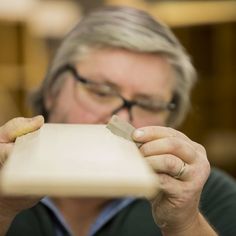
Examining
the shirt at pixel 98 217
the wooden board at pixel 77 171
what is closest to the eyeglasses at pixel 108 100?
the shirt at pixel 98 217

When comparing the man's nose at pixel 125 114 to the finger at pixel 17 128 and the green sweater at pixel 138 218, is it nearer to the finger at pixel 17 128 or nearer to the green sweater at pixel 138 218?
the green sweater at pixel 138 218

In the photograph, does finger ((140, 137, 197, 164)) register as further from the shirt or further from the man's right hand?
the shirt

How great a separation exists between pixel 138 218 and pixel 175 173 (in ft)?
1.72

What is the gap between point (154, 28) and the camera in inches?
56.7

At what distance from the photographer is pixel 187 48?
4164 mm

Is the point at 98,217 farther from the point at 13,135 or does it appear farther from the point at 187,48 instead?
the point at 187,48

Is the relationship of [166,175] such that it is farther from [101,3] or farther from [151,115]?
[101,3]

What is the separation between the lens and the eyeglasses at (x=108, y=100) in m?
1.39

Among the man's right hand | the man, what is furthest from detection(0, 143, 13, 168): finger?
the man


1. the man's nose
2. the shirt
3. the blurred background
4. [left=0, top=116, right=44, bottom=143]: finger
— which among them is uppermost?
[left=0, top=116, right=44, bottom=143]: finger

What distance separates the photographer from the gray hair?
1405mm

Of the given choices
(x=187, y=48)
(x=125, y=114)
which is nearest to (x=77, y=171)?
(x=125, y=114)

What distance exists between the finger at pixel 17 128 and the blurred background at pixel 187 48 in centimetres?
318

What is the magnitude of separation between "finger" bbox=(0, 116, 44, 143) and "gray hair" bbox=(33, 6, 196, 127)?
1.79ft
